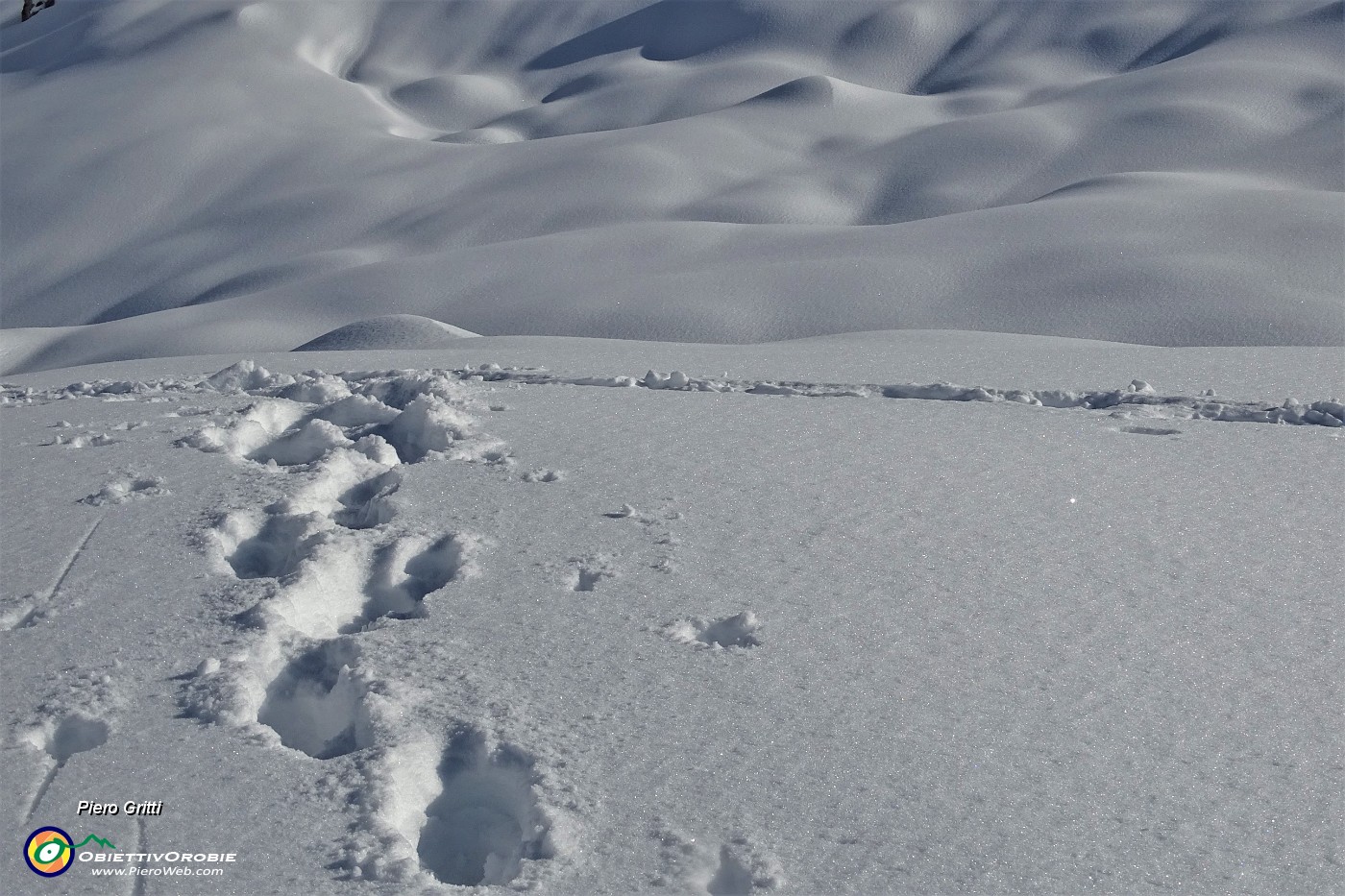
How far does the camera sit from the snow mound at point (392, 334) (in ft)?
29.7

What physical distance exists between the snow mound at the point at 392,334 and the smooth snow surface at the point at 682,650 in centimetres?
496

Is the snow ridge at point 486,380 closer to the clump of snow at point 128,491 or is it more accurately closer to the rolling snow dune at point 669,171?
the clump of snow at point 128,491

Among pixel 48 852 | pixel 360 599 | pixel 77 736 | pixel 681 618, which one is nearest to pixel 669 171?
pixel 360 599

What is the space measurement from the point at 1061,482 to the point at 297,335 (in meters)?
11.1

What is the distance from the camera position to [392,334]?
9.33 metres

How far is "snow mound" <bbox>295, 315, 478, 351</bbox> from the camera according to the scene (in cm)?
905

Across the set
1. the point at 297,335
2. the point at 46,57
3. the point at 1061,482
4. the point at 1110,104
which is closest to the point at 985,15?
the point at 1110,104

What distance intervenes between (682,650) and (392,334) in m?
7.48


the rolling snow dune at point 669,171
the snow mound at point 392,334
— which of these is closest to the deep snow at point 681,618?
the snow mound at point 392,334

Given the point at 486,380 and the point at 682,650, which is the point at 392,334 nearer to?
the point at 486,380

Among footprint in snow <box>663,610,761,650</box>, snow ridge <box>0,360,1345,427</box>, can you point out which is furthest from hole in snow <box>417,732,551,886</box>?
snow ridge <box>0,360,1345,427</box>

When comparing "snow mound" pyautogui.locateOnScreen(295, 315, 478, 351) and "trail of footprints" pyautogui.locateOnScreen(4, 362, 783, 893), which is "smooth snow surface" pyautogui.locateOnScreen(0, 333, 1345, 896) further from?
"snow mound" pyautogui.locateOnScreen(295, 315, 478, 351)

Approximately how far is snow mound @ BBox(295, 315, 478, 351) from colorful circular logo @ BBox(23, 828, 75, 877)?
702 cm

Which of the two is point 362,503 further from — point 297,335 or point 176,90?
point 176,90
